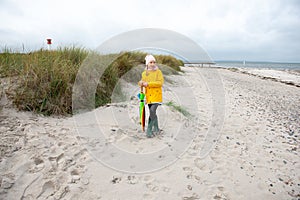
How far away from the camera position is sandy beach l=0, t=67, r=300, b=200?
8.45 ft

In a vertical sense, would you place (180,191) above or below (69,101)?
below

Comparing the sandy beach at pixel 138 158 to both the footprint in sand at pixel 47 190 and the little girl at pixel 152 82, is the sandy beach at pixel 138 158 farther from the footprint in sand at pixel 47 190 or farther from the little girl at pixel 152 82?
the little girl at pixel 152 82

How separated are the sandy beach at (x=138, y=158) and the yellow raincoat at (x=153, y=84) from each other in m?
0.85

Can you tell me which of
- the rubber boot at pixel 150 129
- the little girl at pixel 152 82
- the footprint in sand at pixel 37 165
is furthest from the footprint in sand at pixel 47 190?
the little girl at pixel 152 82

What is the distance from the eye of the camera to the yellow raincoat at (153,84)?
379 centimetres

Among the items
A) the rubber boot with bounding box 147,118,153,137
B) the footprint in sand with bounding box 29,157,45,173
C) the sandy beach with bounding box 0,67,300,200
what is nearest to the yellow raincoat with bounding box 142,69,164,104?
the rubber boot with bounding box 147,118,153,137

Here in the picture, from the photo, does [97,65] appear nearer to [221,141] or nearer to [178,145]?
[178,145]

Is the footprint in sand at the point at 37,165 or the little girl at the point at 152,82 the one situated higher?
the little girl at the point at 152,82

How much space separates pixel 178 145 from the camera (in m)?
3.84

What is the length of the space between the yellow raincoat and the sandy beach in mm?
849

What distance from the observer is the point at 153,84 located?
377cm

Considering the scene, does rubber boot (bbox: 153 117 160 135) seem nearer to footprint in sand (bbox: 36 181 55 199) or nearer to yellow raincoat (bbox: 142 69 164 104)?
yellow raincoat (bbox: 142 69 164 104)

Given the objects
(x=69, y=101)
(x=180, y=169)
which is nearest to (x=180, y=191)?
(x=180, y=169)

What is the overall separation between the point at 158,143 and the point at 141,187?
4.16 feet
